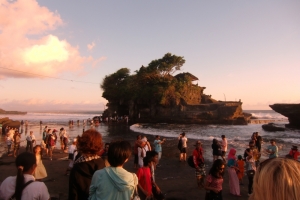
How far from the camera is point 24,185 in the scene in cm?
267

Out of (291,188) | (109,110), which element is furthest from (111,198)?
(109,110)

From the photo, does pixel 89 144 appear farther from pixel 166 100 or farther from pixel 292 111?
pixel 166 100

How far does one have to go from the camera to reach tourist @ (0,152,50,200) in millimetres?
2633

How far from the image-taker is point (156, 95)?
50688 mm

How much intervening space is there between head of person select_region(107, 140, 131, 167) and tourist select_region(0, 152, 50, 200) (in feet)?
2.98

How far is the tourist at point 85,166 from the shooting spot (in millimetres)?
2865

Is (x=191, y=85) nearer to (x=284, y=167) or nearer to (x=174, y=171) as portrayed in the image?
(x=174, y=171)

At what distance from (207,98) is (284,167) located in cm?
6176

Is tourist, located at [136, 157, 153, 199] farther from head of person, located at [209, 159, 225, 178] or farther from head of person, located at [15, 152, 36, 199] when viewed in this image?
head of person, located at [15, 152, 36, 199]

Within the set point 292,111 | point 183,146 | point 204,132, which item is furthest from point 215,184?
point 292,111

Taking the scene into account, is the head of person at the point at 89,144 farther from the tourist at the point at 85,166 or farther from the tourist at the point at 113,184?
Answer: the tourist at the point at 113,184

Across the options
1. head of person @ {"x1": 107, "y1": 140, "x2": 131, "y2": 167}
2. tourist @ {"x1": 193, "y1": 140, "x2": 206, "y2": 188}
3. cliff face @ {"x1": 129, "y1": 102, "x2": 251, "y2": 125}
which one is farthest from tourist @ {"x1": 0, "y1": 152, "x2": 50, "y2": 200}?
cliff face @ {"x1": 129, "y1": 102, "x2": 251, "y2": 125}

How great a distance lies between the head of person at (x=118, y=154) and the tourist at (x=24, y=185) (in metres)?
0.91

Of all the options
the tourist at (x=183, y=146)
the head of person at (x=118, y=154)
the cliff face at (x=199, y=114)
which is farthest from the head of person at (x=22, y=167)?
the cliff face at (x=199, y=114)
